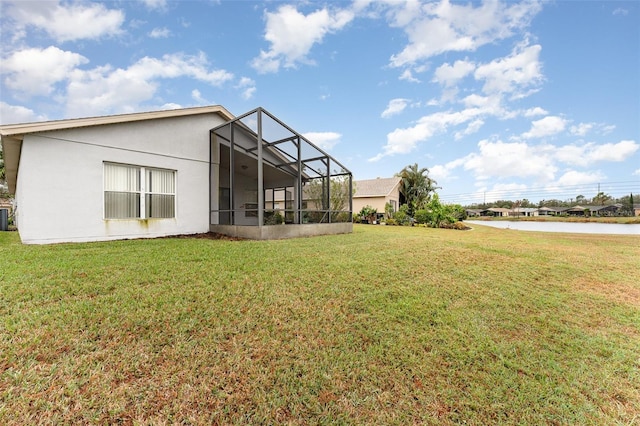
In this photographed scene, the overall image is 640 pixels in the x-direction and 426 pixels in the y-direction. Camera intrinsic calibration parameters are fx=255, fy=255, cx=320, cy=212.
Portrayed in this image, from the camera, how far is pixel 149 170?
874 centimetres

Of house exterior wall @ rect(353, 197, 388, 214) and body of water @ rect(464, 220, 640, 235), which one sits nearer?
body of water @ rect(464, 220, 640, 235)

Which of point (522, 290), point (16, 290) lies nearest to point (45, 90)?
point (16, 290)

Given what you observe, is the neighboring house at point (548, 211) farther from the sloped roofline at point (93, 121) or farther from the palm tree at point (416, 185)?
the sloped roofline at point (93, 121)

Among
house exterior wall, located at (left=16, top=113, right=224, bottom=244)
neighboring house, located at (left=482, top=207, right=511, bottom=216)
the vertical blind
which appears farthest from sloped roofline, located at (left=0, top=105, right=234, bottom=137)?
neighboring house, located at (left=482, top=207, right=511, bottom=216)

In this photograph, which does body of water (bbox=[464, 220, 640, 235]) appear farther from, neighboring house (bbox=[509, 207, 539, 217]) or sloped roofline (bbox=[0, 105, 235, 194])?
neighboring house (bbox=[509, 207, 539, 217])

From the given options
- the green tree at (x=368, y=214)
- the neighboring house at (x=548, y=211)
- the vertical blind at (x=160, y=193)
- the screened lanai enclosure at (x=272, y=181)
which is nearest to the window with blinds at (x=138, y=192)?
the vertical blind at (x=160, y=193)

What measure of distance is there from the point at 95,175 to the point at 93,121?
1.54 metres

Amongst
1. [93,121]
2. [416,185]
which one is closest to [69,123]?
[93,121]

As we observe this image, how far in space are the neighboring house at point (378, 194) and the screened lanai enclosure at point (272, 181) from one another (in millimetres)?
12511

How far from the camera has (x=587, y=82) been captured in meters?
11.2

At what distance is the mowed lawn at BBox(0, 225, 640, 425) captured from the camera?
2.00 meters

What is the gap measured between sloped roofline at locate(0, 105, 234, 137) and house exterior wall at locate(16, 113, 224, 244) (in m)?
0.28

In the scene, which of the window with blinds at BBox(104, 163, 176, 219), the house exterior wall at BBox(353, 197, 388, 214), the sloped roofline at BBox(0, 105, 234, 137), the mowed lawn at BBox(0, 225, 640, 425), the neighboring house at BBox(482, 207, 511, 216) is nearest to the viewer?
the mowed lawn at BBox(0, 225, 640, 425)

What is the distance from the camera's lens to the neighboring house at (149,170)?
6820 mm
